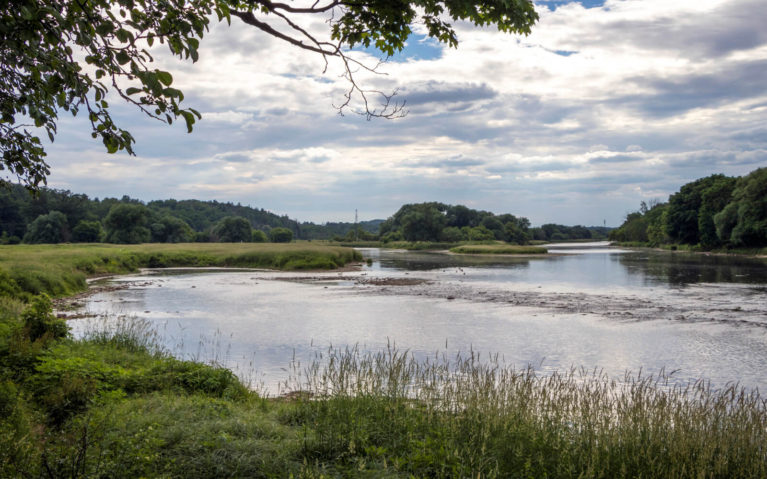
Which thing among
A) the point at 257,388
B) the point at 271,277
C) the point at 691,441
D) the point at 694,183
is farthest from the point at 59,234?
the point at 694,183

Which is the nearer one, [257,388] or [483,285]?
[257,388]

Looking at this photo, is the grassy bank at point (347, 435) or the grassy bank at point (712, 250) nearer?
the grassy bank at point (347, 435)

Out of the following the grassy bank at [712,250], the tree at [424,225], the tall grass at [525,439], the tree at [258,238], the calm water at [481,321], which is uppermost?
the tree at [424,225]

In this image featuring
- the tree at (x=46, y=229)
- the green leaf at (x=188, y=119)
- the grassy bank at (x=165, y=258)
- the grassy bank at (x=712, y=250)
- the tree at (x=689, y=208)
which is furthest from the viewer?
the tree at (x=689, y=208)

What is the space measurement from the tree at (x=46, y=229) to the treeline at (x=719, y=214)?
114648 mm

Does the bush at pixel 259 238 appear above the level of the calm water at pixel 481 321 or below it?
above

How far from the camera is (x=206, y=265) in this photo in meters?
60.3

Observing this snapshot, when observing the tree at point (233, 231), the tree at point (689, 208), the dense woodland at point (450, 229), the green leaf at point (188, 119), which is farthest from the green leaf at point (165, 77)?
the dense woodland at point (450, 229)

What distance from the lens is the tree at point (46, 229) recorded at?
93562mm

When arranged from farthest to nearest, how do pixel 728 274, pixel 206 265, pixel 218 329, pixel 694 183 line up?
pixel 694 183 → pixel 206 265 → pixel 728 274 → pixel 218 329

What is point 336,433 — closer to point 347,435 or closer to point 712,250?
point 347,435

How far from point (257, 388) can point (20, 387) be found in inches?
178

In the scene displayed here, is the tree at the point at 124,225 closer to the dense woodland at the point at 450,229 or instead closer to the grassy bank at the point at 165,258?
the grassy bank at the point at 165,258

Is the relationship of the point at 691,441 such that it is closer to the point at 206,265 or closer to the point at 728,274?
the point at 728,274
